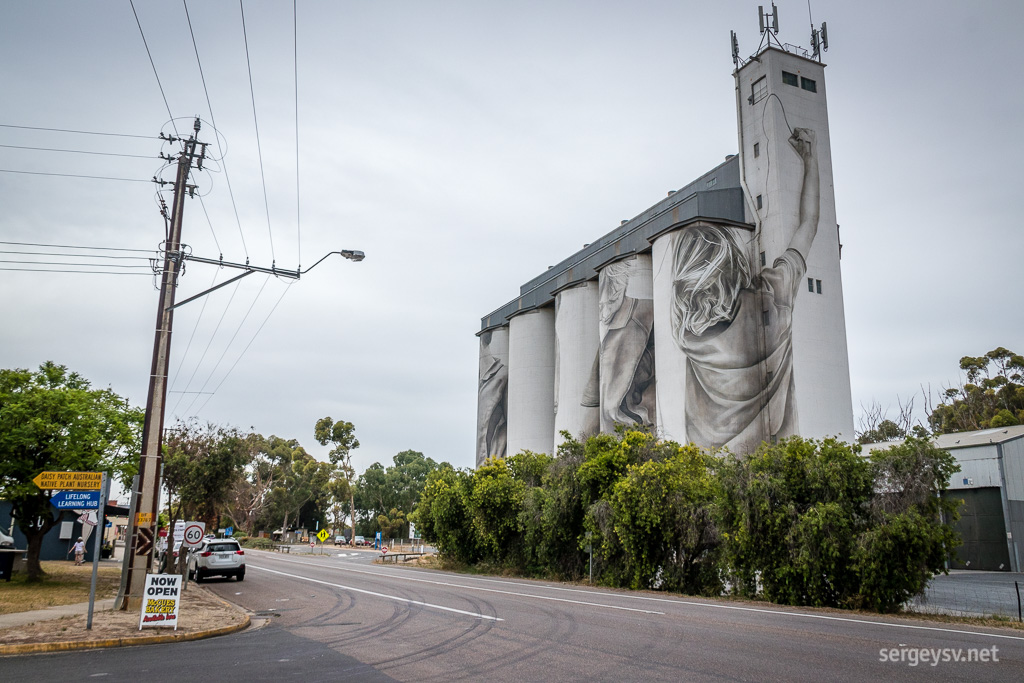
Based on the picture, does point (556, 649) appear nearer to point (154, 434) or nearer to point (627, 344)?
point (154, 434)

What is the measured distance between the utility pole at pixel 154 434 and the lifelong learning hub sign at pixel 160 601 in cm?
330

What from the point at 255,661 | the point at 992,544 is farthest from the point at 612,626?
the point at 992,544

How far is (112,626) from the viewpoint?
13.0m

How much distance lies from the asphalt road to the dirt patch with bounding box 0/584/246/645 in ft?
3.07

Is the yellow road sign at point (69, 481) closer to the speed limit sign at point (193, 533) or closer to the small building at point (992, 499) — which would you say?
the speed limit sign at point (193, 533)

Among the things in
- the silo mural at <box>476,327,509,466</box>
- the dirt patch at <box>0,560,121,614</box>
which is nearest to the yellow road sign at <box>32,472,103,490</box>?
the dirt patch at <box>0,560,121,614</box>

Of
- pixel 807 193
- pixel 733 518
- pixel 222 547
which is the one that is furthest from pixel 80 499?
pixel 807 193

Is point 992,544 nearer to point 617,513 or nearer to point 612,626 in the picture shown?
point 617,513

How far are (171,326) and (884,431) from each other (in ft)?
247

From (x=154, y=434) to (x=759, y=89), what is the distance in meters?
44.8

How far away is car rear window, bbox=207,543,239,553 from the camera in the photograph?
27.4 meters

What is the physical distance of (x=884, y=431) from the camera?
7469 cm

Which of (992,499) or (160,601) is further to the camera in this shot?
(992,499)

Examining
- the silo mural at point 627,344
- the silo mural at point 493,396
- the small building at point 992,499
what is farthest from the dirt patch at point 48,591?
the silo mural at point 493,396
